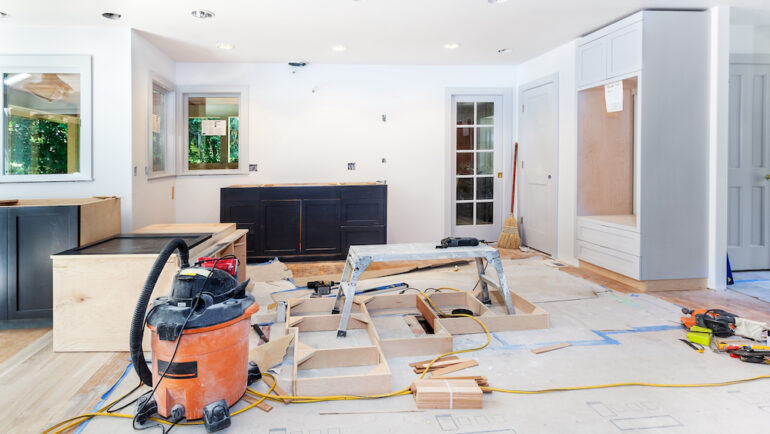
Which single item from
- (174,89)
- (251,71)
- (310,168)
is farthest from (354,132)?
(174,89)

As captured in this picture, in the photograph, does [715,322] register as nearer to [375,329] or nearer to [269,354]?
[375,329]

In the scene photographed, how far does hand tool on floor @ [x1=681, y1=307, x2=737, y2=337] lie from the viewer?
2.97 m

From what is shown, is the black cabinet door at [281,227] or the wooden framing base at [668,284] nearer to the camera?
the wooden framing base at [668,284]

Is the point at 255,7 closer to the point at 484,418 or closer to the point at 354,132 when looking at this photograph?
the point at 354,132

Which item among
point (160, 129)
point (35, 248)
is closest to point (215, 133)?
point (160, 129)

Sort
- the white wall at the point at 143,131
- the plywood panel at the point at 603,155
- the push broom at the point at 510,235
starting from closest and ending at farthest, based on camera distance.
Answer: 1. the white wall at the point at 143,131
2. the plywood panel at the point at 603,155
3. the push broom at the point at 510,235

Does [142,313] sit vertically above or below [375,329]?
above

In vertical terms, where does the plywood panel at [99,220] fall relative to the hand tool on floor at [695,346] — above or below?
above

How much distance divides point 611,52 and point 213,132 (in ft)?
15.4

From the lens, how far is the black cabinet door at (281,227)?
570 centimetres

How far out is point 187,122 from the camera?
6.27 meters

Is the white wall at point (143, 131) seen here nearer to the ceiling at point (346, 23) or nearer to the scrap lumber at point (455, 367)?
the ceiling at point (346, 23)

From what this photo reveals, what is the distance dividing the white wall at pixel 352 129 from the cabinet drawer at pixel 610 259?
2.08 metres

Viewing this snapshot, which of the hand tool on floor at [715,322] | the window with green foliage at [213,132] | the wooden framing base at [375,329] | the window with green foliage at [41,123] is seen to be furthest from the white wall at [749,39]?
the window with green foliage at [41,123]
